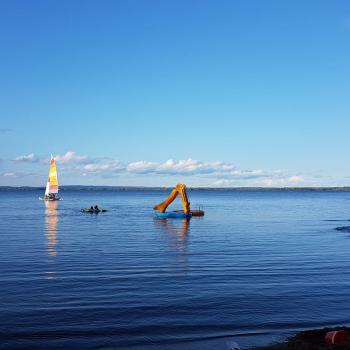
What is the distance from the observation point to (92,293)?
20.2m

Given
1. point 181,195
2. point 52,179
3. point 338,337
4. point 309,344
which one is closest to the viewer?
point 309,344

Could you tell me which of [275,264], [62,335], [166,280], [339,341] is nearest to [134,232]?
[275,264]

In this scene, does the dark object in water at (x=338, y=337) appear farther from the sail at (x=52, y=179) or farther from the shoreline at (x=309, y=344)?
the sail at (x=52, y=179)

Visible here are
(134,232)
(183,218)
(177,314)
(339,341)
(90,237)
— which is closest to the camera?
(339,341)

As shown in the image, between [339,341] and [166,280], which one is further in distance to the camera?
[166,280]

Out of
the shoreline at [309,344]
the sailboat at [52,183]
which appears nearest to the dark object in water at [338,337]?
the shoreline at [309,344]

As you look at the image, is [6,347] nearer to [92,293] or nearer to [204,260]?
[92,293]

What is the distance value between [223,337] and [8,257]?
19708mm

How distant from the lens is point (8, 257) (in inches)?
1217

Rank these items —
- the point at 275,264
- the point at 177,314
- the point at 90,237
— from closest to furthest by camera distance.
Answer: the point at 177,314 → the point at 275,264 → the point at 90,237

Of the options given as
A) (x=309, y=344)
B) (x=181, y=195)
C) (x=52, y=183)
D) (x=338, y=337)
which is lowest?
(x=309, y=344)

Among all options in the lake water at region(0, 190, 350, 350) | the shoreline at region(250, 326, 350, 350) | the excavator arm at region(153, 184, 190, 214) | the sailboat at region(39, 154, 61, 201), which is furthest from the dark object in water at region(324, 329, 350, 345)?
the sailboat at region(39, 154, 61, 201)

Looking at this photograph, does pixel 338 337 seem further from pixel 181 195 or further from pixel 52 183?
pixel 52 183

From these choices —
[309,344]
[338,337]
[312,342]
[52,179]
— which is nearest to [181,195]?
[312,342]
